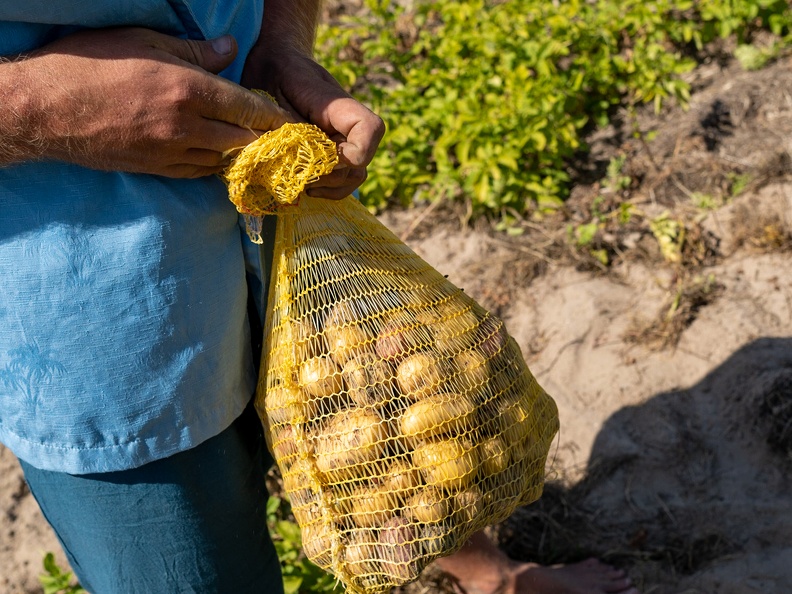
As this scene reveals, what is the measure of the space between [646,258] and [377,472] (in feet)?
7.04

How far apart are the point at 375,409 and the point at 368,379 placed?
5 centimetres

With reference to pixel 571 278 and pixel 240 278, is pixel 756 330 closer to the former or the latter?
pixel 571 278

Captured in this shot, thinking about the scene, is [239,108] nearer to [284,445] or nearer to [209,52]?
[209,52]

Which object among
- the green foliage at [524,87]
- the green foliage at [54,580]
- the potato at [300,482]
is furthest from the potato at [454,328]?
the green foliage at [524,87]

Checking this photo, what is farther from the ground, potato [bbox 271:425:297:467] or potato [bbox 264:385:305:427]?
potato [bbox 264:385:305:427]

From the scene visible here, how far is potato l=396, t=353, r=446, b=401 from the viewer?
1417mm

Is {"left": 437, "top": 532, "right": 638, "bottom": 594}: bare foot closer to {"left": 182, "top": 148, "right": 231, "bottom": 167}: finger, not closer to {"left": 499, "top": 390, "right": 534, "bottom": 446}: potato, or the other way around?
{"left": 499, "top": 390, "right": 534, "bottom": 446}: potato

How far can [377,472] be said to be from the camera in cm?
143

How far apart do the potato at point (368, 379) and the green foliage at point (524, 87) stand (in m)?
2.14

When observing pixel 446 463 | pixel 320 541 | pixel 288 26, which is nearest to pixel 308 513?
pixel 320 541

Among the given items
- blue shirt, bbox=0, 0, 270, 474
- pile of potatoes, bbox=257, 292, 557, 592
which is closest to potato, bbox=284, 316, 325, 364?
pile of potatoes, bbox=257, 292, 557, 592

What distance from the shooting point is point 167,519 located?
147 cm

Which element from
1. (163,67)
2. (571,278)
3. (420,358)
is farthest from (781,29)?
(163,67)

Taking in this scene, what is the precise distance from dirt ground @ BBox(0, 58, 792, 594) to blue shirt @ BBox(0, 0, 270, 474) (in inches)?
56.0
